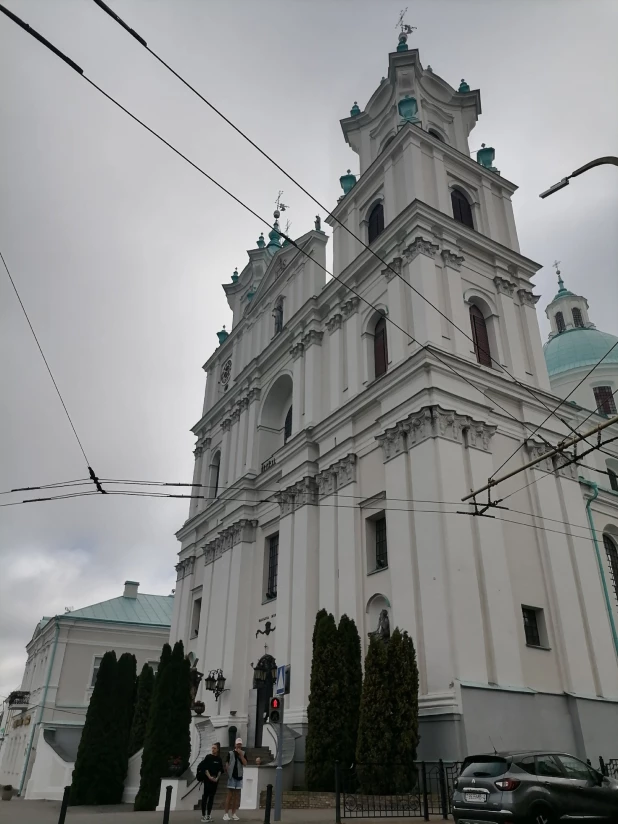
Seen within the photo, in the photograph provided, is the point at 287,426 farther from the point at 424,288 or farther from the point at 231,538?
the point at 424,288

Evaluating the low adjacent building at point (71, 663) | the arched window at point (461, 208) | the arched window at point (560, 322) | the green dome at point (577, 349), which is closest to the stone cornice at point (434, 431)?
the arched window at point (461, 208)

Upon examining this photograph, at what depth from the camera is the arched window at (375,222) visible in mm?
25734

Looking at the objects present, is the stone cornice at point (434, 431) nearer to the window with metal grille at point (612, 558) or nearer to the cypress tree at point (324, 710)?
the cypress tree at point (324, 710)

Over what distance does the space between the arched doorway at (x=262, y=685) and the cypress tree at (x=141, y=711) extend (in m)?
3.77

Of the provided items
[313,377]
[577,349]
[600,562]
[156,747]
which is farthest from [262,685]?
[577,349]

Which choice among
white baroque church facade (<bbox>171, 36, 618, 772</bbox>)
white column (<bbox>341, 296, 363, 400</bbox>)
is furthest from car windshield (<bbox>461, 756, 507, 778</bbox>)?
white column (<bbox>341, 296, 363, 400</bbox>)

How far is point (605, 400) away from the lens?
35875mm

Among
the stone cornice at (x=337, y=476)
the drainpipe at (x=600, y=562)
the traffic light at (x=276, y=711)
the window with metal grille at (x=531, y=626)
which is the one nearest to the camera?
the traffic light at (x=276, y=711)

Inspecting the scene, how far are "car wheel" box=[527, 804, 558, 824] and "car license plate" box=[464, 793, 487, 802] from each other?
65cm

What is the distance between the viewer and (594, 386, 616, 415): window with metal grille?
35688 millimetres

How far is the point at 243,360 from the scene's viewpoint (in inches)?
1320

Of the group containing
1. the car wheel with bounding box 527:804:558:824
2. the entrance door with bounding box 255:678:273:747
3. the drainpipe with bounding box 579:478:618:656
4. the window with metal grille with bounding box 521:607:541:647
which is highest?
the drainpipe with bounding box 579:478:618:656

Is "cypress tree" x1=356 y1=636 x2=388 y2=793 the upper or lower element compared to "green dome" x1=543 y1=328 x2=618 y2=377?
lower

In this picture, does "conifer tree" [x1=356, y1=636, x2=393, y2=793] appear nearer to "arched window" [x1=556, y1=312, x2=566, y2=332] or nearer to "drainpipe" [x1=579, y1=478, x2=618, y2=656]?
"drainpipe" [x1=579, y1=478, x2=618, y2=656]
